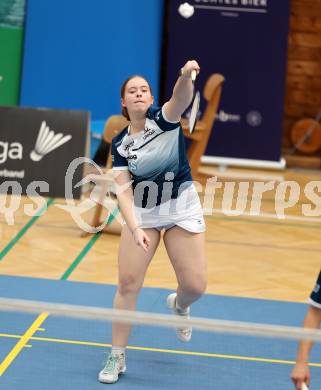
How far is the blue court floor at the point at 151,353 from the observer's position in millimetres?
5906

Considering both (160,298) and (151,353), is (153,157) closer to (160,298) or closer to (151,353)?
(151,353)

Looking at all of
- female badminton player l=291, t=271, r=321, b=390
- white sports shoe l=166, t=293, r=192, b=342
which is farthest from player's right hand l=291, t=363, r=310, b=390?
white sports shoe l=166, t=293, r=192, b=342

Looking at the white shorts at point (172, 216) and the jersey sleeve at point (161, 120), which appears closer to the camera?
the jersey sleeve at point (161, 120)

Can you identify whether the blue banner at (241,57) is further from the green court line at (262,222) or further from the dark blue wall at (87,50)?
the green court line at (262,222)

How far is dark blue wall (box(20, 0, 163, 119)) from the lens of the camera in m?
11.9

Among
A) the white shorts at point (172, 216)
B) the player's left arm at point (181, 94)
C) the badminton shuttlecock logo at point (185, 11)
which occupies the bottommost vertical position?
the white shorts at point (172, 216)

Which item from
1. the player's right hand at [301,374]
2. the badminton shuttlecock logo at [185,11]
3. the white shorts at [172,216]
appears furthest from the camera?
the badminton shuttlecock logo at [185,11]

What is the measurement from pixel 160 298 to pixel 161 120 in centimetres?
227

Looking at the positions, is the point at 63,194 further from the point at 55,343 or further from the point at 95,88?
the point at 55,343

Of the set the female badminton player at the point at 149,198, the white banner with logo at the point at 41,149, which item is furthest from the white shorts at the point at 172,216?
the white banner with logo at the point at 41,149

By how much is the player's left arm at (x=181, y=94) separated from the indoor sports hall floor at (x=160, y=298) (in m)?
1.67

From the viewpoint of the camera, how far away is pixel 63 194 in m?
10.4

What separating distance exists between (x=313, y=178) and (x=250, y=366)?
5992mm

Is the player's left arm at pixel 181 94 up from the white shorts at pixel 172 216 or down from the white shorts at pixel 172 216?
up
